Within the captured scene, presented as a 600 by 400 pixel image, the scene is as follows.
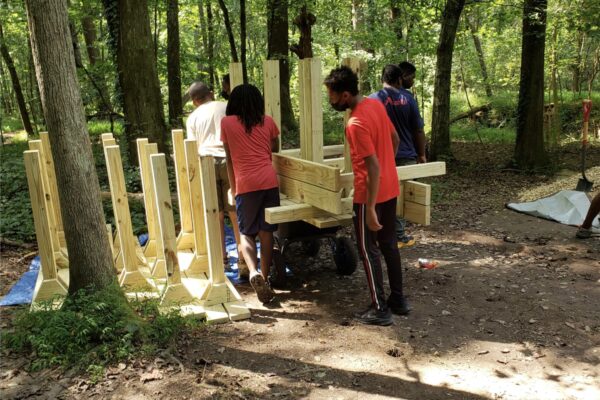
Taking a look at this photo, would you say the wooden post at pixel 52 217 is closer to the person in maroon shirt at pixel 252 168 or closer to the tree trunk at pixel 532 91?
the person in maroon shirt at pixel 252 168

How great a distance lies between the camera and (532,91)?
1043 cm

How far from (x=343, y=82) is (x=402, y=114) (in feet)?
6.43

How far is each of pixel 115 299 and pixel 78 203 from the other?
78 centimetres

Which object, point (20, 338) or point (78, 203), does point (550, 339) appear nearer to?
point (78, 203)

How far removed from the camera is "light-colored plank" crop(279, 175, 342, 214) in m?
4.09

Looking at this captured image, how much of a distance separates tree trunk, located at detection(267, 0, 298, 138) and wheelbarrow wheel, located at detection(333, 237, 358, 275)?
777cm

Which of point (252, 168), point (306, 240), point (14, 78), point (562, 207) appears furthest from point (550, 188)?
point (14, 78)

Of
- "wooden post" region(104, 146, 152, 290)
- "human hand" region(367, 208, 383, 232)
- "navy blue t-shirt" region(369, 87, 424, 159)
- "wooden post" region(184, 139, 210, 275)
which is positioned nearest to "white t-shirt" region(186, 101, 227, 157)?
"wooden post" region(184, 139, 210, 275)

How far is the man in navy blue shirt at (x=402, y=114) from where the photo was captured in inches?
220

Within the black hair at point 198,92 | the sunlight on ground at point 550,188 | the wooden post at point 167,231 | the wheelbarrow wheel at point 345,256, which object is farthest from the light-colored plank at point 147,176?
the sunlight on ground at point 550,188

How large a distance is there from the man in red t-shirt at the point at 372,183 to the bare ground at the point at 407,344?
0.26 metres

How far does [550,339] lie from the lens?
385 centimetres

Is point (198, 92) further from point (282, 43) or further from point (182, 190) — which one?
point (282, 43)

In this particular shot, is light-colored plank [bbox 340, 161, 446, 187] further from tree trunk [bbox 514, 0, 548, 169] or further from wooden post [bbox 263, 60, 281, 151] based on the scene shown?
tree trunk [bbox 514, 0, 548, 169]
